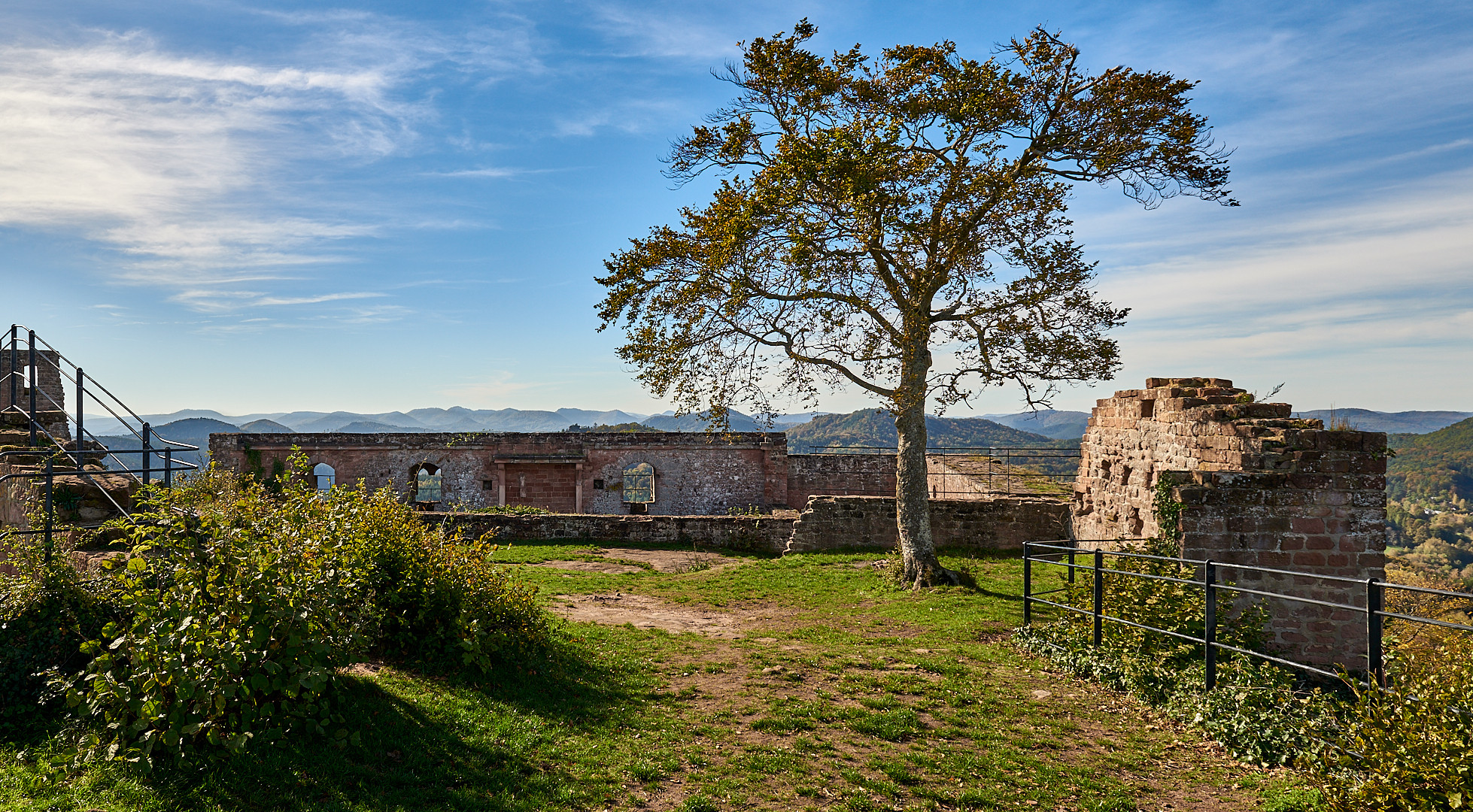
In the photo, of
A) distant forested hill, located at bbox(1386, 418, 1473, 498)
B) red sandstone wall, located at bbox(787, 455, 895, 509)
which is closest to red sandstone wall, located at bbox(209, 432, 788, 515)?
red sandstone wall, located at bbox(787, 455, 895, 509)

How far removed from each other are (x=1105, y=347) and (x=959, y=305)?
8.38ft

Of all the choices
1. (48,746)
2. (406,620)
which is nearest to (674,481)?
(406,620)

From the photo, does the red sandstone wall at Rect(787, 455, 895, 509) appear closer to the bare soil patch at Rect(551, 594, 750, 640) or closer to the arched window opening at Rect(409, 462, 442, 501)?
the arched window opening at Rect(409, 462, 442, 501)

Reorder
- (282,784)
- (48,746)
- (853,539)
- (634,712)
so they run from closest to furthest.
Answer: (282,784) < (48,746) < (634,712) < (853,539)

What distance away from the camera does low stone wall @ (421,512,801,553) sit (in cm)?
1881

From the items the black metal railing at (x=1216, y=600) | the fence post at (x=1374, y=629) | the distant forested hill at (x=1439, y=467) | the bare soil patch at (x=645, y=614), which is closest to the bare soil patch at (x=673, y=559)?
the bare soil patch at (x=645, y=614)

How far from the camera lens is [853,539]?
18.0 meters

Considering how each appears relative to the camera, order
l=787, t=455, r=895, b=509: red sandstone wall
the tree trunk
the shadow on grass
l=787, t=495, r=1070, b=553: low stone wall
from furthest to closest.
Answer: l=787, t=455, r=895, b=509: red sandstone wall
l=787, t=495, r=1070, b=553: low stone wall
the tree trunk
the shadow on grass

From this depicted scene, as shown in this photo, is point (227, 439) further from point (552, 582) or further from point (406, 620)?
point (406, 620)

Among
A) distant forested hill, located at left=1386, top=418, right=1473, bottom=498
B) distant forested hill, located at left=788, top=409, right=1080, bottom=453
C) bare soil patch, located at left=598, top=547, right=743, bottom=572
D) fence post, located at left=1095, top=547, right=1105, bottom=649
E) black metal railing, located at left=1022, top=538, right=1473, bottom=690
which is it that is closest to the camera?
black metal railing, located at left=1022, top=538, right=1473, bottom=690

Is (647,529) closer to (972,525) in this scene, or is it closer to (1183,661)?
(972,525)

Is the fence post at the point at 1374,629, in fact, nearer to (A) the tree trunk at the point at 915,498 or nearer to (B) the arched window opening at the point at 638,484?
(A) the tree trunk at the point at 915,498

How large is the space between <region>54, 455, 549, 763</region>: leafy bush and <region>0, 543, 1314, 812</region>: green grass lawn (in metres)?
0.27

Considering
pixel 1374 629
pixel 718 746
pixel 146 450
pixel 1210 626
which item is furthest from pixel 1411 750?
pixel 146 450
